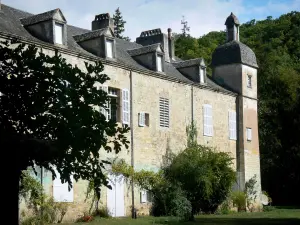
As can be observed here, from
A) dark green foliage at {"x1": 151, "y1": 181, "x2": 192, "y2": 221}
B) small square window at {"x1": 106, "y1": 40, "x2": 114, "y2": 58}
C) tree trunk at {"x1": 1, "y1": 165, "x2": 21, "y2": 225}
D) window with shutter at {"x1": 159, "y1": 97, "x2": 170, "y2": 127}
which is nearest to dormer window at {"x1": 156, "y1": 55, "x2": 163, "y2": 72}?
window with shutter at {"x1": 159, "y1": 97, "x2": 170, "y2": 127}

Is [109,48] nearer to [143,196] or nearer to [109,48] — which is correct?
[109,48]

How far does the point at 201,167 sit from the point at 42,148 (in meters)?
18.1

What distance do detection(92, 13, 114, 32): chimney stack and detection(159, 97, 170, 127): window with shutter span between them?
16.5ft

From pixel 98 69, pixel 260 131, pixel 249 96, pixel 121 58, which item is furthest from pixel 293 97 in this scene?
pixel 98 69

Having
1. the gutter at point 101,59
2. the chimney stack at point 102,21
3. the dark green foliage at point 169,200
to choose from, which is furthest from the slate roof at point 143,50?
the dark green foliage at point 169,200

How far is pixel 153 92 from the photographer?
24906mm

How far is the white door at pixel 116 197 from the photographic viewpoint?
864 inches

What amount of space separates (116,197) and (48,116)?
1585 cm

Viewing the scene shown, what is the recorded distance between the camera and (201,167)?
24062 mm

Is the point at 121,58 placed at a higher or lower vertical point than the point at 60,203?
higher

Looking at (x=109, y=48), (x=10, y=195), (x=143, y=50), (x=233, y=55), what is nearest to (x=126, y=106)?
(x=109, y=48)

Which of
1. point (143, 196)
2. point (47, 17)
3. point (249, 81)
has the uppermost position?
point (47, 17)

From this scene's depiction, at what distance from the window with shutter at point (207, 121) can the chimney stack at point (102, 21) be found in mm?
6453

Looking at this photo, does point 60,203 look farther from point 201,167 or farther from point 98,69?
point 98,69
